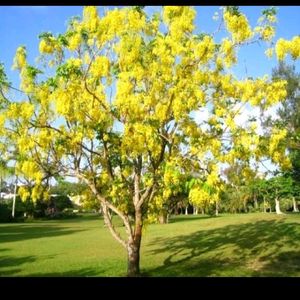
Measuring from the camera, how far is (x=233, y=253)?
16141 millimetres

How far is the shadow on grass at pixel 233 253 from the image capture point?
1236 centimetres

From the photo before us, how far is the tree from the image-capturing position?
33.3ft

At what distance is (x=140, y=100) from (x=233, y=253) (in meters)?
8.24

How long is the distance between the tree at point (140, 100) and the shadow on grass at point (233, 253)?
2.89 metres

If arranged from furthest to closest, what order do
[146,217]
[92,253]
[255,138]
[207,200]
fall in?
[92,253] < [146,217] < [255,138] < [207,200]

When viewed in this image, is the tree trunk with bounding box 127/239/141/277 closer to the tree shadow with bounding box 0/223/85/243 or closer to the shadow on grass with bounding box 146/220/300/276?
the shadow on grass with bounding box 146/220/300/276

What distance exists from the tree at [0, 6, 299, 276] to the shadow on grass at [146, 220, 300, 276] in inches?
114

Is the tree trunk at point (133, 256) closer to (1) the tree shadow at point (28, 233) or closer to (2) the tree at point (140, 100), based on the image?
(2) the tree at point (140, 100)

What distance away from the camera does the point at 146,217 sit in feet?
40.7

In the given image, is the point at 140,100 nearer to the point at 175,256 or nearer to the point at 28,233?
the point at 175,256

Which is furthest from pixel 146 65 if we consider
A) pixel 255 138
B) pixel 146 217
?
pixel 146 217

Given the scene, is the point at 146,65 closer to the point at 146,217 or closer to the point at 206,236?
the point at 146,217

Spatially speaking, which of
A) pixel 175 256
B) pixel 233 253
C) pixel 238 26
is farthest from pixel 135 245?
pixel 233 253

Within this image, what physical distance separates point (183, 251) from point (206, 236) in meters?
5.96
